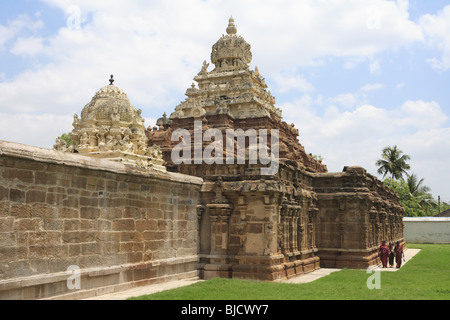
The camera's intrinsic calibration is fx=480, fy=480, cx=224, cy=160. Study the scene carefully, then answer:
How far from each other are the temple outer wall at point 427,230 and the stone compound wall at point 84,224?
3489 centimetres

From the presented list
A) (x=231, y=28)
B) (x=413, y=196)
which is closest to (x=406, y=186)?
(x=413, y=196)

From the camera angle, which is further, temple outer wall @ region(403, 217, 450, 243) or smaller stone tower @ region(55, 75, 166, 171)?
temple outer wall @ region(403, 217, 450, 243)

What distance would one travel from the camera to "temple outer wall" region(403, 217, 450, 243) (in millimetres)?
42062

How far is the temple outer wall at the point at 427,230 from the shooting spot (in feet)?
138

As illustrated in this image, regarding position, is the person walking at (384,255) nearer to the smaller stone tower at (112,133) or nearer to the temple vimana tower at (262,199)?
the temple vimana tower at (262,199)

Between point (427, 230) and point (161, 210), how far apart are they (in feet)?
120

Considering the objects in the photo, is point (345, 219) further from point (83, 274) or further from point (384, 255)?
point (83, 274)

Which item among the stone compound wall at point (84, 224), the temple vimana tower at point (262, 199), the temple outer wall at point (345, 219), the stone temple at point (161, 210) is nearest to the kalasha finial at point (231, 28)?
the temple vimana tower at point (262, 199)

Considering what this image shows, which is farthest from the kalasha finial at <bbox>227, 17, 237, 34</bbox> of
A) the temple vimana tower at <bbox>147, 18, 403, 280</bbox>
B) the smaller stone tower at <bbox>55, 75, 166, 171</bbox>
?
the smaller stone tower at <bbox>55, 75, 166, 171</bbox>

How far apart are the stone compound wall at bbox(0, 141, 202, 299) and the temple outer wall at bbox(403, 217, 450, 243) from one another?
34891 mm

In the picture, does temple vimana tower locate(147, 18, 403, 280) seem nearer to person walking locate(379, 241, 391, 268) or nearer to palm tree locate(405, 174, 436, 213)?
person walking locate(379, 241, 391, 268)

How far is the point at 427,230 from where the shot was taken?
141 ft
